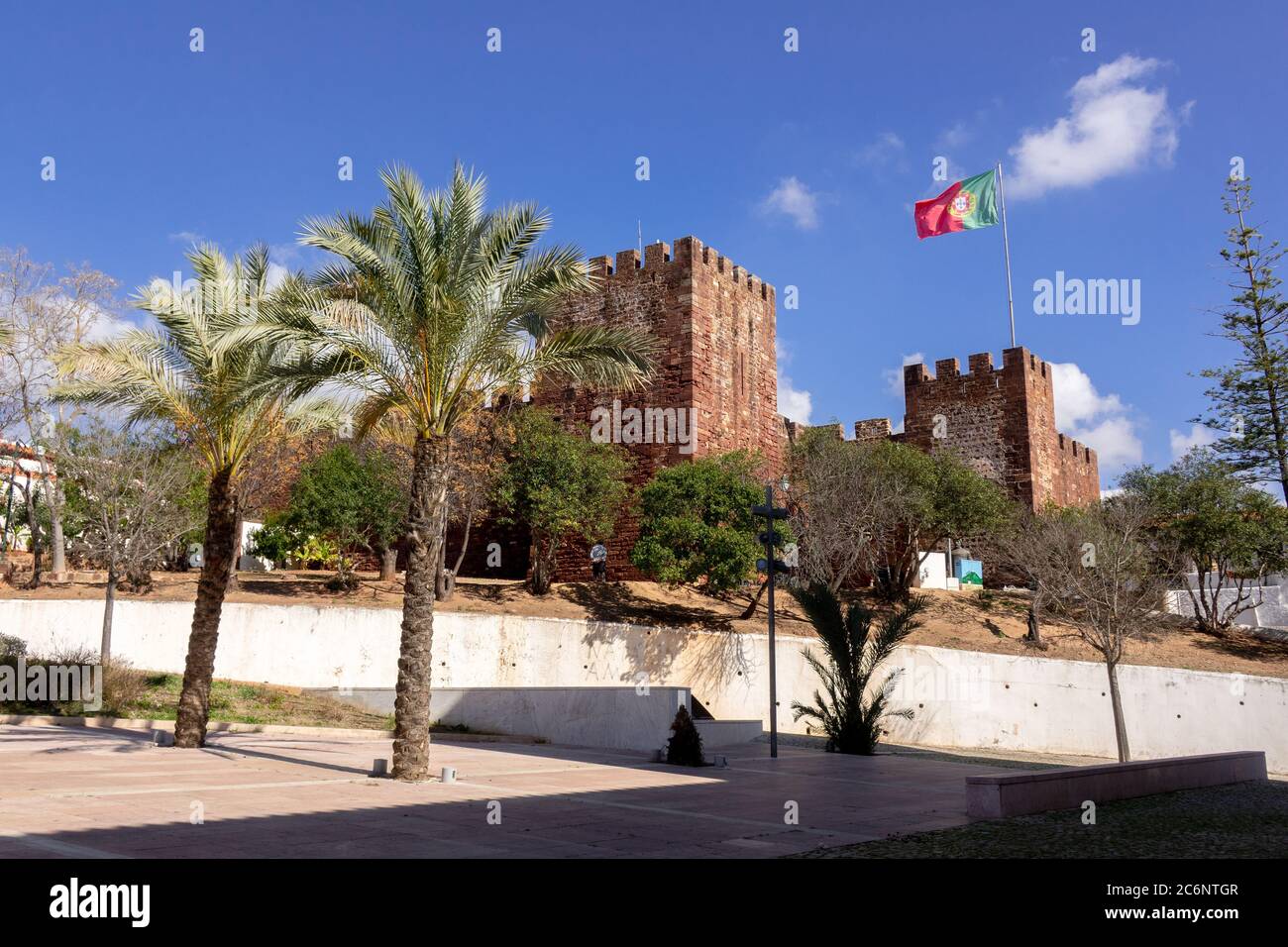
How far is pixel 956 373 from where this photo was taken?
40.8 meters

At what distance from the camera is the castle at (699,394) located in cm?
Result: 3116

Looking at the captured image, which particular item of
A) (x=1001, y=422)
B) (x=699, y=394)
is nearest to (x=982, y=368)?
(x=1001, y=422)

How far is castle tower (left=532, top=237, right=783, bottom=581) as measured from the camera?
102 ft

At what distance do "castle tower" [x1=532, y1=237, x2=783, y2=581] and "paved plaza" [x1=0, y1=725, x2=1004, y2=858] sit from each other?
1663 centimetres

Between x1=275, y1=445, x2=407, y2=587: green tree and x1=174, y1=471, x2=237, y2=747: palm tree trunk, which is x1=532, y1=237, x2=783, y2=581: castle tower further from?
x1=174, y1=471, x2=237, y2=747: palm tree trunk

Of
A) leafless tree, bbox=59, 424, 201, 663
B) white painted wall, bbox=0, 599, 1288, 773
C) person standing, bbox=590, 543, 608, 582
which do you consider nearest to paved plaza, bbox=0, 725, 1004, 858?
white painted wall, bbox=0, 599, 1288, 773

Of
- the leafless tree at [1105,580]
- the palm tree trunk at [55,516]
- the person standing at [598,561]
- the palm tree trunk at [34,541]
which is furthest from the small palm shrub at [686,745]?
the palm tree trunk at [55,516]

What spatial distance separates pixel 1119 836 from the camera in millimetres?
7840

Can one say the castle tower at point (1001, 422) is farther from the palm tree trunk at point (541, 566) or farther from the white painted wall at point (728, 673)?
the palm tree trunk at point (541, 566)

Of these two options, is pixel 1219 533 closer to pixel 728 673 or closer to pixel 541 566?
pixel 728 673
